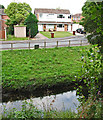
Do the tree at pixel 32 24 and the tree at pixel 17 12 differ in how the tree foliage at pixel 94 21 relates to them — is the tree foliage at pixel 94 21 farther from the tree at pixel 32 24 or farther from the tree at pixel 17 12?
the tree at pixel 17 12

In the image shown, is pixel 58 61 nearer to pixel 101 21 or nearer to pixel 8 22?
pixel 101 21

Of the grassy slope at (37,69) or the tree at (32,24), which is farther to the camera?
the tree at (32,24)

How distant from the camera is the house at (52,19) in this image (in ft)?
89.9

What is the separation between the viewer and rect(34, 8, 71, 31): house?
Answer: 2740 centimetres

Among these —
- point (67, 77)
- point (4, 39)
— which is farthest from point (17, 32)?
point (67, 77)

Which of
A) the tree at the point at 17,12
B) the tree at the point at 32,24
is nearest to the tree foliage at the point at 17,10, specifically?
the tree at the point at 17,12

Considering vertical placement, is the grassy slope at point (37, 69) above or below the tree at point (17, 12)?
below

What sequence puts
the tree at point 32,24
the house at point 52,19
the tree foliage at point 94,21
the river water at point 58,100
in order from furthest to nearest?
the house at point 52,19, the tree at point 32,24, the river water at point 58,100, the tree foliage at point 94,21

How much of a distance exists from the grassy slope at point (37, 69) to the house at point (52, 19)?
1657 cm

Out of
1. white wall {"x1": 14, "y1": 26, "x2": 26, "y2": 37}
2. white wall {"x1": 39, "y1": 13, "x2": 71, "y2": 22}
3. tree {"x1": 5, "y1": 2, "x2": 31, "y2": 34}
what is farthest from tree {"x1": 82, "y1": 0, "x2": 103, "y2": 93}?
white wall {"x1": 39, "y1": 13, "x2": 71, "y2": 22}

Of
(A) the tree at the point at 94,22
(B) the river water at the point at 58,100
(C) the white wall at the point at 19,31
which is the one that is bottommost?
(B) the river water at the point at 58,100

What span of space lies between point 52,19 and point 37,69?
72.2 feet

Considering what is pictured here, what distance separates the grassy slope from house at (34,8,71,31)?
16.6m

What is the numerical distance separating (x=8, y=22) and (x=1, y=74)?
1475 cm
